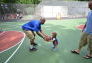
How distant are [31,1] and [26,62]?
1263 inches

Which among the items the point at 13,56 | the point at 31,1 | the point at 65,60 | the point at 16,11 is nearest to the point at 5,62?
the point at 13,56

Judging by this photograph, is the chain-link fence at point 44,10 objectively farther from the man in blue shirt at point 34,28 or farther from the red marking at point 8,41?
the man in blue shirt at point 34,28

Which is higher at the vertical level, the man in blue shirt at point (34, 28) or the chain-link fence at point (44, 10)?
the man in blue shirt at point (34, 28)

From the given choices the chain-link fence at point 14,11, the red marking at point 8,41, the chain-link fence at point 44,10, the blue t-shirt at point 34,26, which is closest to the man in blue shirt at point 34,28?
the blue t-shirt at point 34,26

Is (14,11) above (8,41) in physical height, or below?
above

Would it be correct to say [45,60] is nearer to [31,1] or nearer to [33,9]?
[33,9]

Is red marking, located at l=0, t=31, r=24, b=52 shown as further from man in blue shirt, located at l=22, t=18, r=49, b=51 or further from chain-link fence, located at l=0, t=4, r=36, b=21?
chain-link fence, located at l=0, t=4, r=36, b=21

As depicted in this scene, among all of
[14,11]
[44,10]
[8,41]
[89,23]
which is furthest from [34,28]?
[44,10]

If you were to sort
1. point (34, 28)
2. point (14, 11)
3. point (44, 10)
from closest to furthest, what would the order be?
point (34, 28), point (14, 11), point (44, 10)

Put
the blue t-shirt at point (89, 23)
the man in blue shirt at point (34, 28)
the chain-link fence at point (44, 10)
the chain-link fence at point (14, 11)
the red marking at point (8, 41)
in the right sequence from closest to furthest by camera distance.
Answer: the blue t-shirt at point (89, 23) < the man in blue shirt at point (34, 28) < the red marking at point (8, 41) < the chain-link fence at point (14, 11) < the chain-link fence at point (44, 10)

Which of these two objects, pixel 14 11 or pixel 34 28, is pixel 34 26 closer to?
pixel 34 28

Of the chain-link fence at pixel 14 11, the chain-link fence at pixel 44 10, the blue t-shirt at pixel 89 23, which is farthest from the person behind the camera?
the chain-link fence at pixel 44 10

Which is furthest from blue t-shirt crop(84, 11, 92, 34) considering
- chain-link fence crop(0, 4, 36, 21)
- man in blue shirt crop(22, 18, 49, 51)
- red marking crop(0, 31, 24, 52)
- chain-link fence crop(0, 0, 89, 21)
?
chain-link fence crop(0, 0, 89, 21)

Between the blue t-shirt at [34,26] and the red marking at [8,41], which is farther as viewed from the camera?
the red marking at [8,41]
